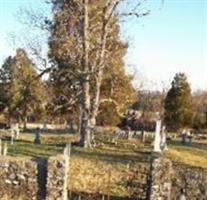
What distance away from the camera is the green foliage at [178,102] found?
61.2 meters

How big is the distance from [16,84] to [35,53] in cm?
2978

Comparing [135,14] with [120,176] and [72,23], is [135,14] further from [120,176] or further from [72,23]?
[120,176]

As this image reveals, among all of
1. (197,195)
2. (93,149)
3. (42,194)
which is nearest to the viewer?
(42,194)

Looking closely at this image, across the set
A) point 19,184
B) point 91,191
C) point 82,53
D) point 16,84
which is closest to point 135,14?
point 82,53

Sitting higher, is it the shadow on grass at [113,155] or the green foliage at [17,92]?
the green foliage at [17,92]

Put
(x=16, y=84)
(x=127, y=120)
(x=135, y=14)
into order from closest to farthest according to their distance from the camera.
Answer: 1. (x=135, y=14)
2. (x=16, y=84)
3. (x=127, y=120)

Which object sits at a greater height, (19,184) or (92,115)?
(92,115)

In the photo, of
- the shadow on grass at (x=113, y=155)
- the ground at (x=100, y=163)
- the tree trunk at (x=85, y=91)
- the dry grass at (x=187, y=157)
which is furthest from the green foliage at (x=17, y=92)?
the shadow on grass at (x=113, y=155)

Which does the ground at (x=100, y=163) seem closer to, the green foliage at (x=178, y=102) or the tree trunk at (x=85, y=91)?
the tree trunk at (x=85, y=91)

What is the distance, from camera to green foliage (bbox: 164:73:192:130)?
6125 cm

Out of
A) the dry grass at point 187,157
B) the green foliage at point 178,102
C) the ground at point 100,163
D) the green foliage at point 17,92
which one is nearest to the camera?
the ground at point 100,163

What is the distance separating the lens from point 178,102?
Answer: 61281mm

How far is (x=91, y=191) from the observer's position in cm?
1738

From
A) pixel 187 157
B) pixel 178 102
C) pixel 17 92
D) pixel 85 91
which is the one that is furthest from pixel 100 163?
pixel 178 102
